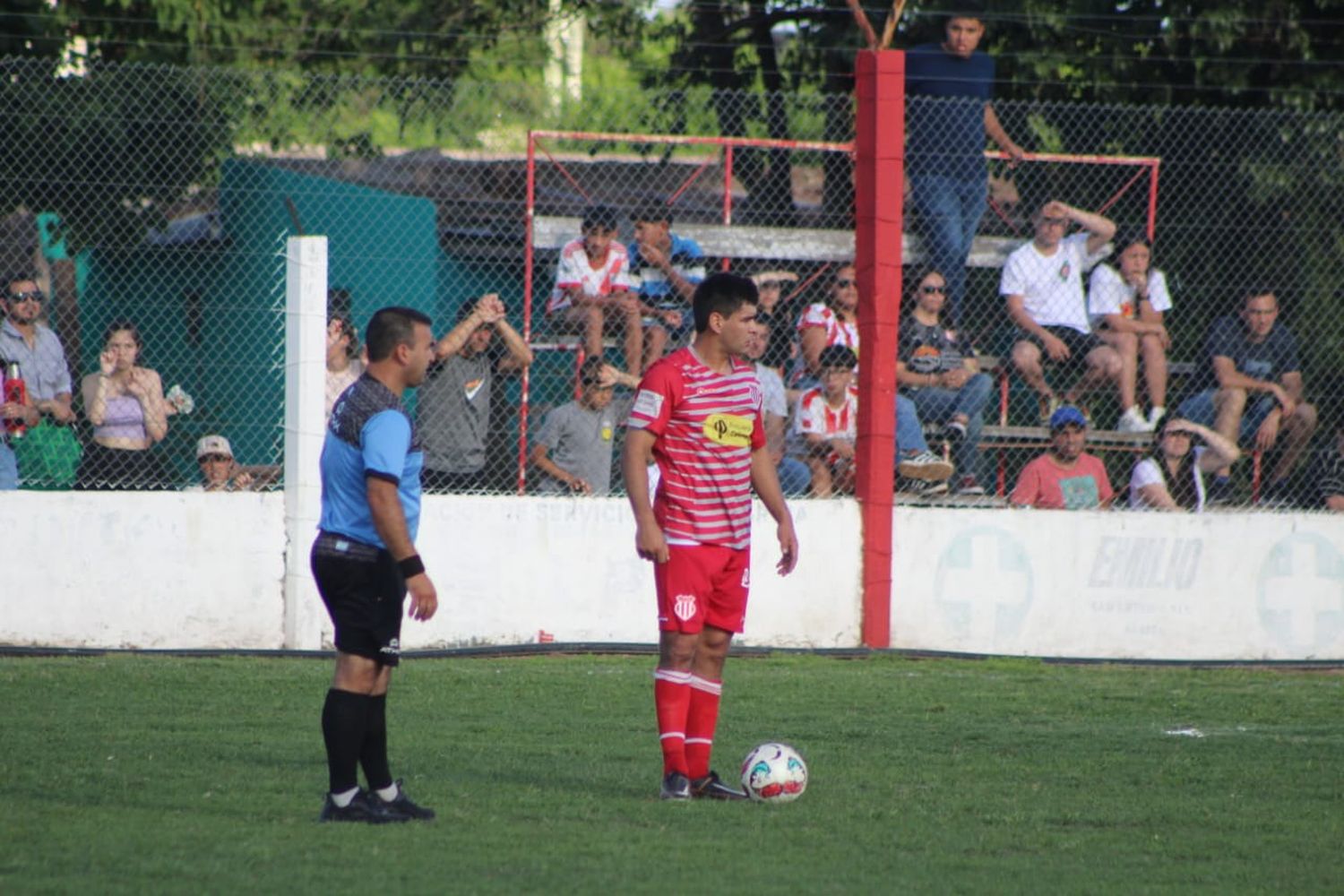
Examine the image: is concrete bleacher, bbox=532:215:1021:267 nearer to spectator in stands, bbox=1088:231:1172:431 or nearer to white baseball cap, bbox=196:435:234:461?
spectator in stands, bbox=1088:231:1172:431

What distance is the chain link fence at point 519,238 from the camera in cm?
1050

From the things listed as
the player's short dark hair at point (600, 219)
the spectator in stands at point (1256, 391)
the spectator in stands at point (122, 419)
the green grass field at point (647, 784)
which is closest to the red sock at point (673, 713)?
the green grass field at point (647, 784)

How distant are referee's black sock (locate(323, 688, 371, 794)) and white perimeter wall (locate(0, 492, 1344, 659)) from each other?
483 centimetres

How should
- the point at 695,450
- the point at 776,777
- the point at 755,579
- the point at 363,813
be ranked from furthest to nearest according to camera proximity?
the point at 755,579 < the point at 695,450 < the point at 776,777 < the point at 363,813

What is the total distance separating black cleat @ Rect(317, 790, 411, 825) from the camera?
581 cm

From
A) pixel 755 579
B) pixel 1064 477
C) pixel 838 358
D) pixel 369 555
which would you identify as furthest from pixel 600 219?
pixel 369 555

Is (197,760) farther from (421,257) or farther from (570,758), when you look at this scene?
(421,257)

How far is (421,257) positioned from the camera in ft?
41.1

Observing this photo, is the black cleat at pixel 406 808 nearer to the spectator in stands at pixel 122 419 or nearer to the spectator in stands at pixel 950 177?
the spectator in stands at pixel 122 419

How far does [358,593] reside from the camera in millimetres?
5855

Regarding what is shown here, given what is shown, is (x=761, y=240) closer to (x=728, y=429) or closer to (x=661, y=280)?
(x=661, y=280)

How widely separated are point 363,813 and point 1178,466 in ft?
24.9

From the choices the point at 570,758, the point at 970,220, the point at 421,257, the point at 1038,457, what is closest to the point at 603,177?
the point at 421,257

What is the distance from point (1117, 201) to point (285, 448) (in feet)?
19.7
